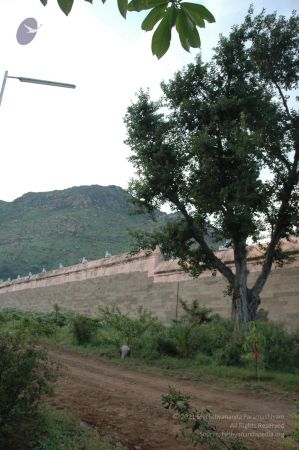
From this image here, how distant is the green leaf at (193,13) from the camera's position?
1.74 m

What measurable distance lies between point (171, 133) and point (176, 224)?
9.79 ft

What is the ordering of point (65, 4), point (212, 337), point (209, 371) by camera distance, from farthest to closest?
point (212, 337)
point (209, 371)
point (65, 4)

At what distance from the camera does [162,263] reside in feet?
64.7

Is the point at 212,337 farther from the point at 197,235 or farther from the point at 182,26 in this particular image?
the point at 182,26

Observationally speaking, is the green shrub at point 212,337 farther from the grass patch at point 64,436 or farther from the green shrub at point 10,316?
the green shrub at point 10,316

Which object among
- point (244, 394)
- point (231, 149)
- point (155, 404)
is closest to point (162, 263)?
point (231, 149)

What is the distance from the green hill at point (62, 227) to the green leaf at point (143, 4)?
46986 millimetres

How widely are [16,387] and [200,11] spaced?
12.6 ft

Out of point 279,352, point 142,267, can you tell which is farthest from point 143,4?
point 142,267

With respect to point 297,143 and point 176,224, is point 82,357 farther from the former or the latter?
point 297,143

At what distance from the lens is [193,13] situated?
5.80 feet

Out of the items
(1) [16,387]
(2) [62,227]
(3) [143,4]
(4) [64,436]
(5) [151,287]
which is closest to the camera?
(3) [143,4]

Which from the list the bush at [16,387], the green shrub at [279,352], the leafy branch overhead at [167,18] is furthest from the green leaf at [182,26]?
the green shrub at [279,352]

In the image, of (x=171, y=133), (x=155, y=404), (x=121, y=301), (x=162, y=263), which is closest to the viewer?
(x=155, y=404)
